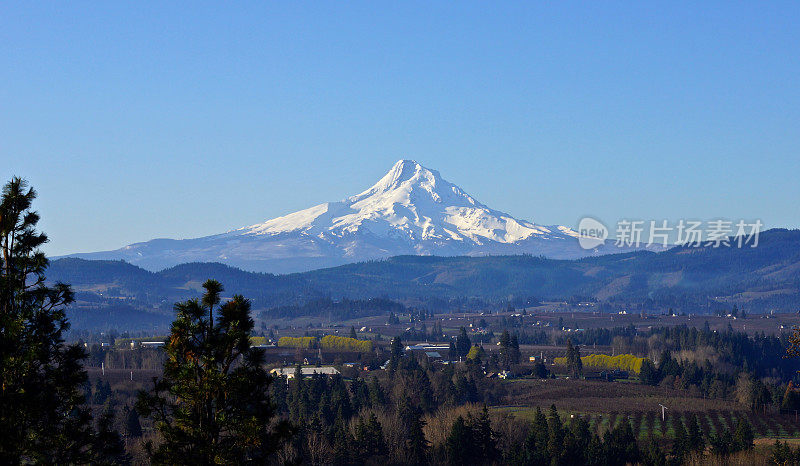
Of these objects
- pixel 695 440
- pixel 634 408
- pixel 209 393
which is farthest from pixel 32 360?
pixel 634 408

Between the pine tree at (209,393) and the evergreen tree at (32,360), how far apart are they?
3.51 meters

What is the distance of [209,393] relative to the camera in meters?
28.2

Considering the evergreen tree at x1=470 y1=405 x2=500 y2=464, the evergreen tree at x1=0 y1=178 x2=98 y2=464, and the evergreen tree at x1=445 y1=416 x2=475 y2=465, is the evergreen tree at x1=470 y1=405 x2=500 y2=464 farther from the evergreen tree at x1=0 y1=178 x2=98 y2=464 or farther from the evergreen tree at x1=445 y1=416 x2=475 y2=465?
the evergreen tree at x1=0 y1=178 x2=98 y2=464

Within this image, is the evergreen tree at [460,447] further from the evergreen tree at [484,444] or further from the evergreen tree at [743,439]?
the evergreen tree at [743,439]

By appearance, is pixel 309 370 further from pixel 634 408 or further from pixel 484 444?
pixel 484 444

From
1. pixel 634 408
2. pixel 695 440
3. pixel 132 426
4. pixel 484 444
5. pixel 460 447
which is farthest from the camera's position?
pixel 634 408

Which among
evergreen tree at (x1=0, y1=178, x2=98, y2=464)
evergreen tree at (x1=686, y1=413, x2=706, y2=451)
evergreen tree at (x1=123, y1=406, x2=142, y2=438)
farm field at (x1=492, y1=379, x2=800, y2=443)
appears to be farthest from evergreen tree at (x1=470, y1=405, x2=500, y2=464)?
evergreen tree at (x1=0, y1=178, x2=98, y2=464)

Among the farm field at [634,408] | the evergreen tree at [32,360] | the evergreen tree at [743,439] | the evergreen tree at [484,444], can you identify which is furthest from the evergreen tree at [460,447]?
the evergreen tree at [32,360]

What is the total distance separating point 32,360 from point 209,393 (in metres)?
5.14

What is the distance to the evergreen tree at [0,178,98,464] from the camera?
29359 mm

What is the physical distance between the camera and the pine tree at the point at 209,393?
28.0m

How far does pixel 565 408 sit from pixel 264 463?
125 meters

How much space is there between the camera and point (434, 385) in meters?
158

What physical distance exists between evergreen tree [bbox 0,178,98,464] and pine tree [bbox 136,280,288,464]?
3.51m
